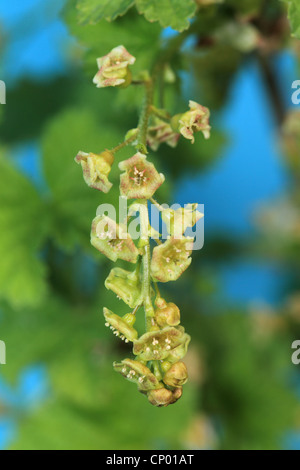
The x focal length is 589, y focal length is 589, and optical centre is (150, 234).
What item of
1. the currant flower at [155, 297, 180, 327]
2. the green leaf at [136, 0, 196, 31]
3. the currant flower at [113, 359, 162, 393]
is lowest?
the currant flower at [113, 359, 162, 393]

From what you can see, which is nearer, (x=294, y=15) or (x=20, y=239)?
(x=294, y=15)

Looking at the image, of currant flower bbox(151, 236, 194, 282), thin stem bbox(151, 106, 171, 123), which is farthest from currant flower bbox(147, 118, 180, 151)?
currant flower bbox(151, 236, 194, 282)

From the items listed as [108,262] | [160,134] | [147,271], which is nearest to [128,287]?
[147,271]

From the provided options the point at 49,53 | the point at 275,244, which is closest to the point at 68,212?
the point at 275,244

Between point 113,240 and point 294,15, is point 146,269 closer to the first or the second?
point 113,240

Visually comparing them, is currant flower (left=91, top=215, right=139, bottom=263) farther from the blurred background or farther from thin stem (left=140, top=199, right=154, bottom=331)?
the blurred background

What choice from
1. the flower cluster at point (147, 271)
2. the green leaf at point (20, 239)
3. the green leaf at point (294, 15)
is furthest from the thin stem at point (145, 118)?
the green leaf at point (20, 239)
